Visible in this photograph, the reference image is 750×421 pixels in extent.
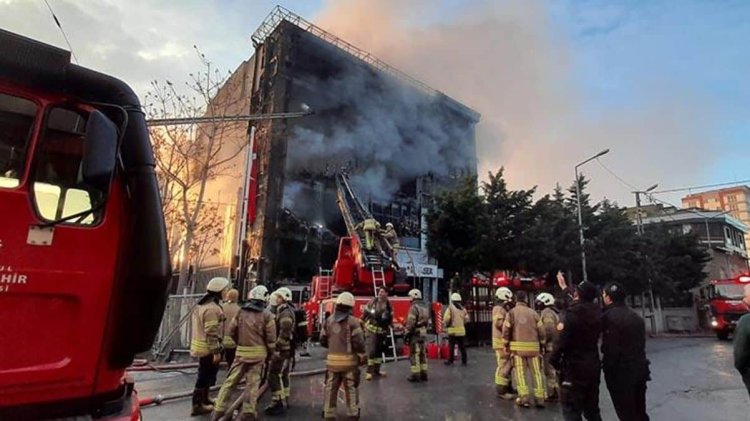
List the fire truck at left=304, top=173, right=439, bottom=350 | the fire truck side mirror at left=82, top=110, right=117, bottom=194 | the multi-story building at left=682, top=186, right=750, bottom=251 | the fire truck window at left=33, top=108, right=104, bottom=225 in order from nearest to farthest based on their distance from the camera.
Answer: the fire truck side mirror at left=82, top=110, right=117, bottom=194 → the fire truck window at left=33, top=108, right=104, bottom=225 → the fire truck at left=304, top=173, right=439, bottom=350 → the multi-story building at left=682, top=186, right=750, bottom=251

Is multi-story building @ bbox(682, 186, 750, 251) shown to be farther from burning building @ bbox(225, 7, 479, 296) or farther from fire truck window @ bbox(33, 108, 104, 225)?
fire truck window @ bbox(33, 108, 104, 225)

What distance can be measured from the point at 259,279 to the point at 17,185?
17.5 metres

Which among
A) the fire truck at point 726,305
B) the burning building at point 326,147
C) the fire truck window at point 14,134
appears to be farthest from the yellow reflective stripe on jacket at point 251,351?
the fire truck at point 726,305

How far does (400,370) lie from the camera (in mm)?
9727

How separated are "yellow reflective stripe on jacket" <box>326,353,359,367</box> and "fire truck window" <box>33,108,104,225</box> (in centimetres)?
381

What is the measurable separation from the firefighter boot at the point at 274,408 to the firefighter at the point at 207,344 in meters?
0.83

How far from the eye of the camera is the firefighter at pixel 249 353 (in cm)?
539

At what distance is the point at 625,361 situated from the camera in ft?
14.2

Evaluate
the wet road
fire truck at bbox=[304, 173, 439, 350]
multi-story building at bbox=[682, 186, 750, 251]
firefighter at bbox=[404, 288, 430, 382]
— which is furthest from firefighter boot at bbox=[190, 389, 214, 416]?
multi-story building at bbox=[682, 186, 750, 251]

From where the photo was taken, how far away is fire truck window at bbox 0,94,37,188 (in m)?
2.12

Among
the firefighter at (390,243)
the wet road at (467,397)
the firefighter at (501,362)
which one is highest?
the firefighter at (390,243)

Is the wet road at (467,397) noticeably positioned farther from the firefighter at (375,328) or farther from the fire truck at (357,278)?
the fire truck at (357,278)

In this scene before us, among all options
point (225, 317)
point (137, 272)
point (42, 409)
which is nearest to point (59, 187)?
point (137, 272)

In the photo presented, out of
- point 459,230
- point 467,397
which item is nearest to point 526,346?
point 467,397
